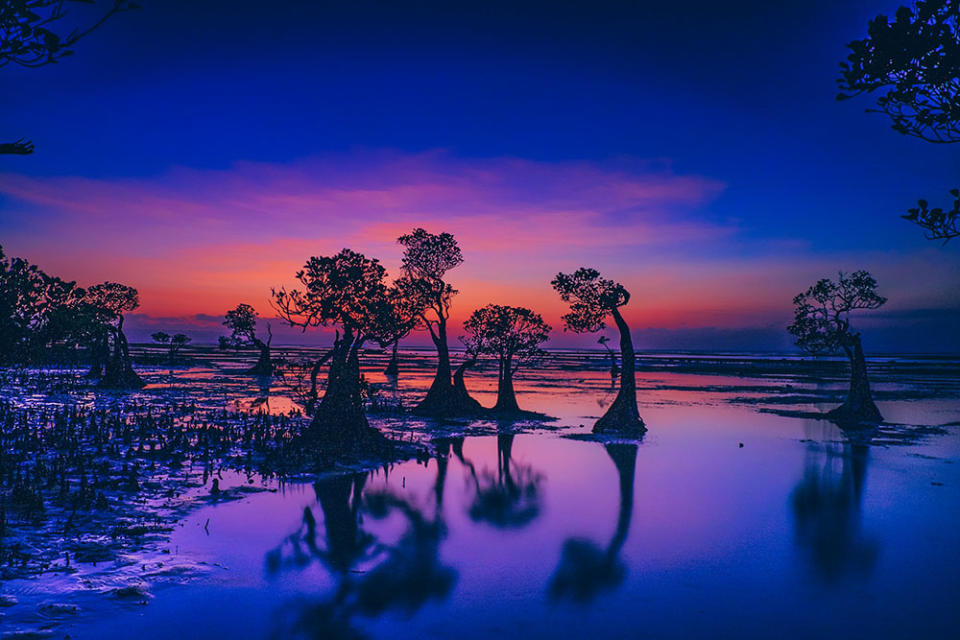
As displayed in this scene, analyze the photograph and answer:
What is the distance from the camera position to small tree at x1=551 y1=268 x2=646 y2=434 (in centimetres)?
3138

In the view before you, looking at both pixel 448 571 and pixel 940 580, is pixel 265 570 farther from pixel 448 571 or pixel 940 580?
pixel 940 580

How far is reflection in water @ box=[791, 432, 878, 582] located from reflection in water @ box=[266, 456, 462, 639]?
30.3ft

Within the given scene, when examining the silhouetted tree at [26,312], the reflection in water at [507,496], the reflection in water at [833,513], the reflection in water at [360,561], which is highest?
the silhouetted tree at [26,312]

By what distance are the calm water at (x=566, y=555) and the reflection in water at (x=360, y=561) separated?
6cm

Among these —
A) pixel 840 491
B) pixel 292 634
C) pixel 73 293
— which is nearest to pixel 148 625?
pixel 292 634

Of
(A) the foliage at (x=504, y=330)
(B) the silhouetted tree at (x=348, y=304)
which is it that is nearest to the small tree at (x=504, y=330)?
(A) the foliage at (x=504, y=330)

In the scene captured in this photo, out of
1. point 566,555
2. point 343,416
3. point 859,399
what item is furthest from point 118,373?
point 859,399

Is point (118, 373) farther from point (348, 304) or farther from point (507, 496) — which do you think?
point (507, 496)

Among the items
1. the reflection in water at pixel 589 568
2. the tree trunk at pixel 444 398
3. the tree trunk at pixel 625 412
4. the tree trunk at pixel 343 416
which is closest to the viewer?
the reflection in water at pixel 589 568

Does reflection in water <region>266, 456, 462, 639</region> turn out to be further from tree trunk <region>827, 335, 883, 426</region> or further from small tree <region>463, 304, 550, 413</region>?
tree trunk <region>827, 335, 883, 426</region>

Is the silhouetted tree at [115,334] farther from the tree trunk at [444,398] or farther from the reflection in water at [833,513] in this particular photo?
the reflection in water at [833,513]

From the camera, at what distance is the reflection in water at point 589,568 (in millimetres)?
11367

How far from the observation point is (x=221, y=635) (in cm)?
889

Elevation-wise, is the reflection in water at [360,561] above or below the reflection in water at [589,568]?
above
